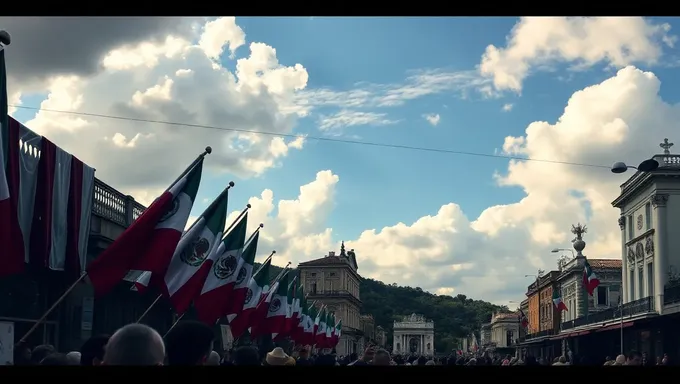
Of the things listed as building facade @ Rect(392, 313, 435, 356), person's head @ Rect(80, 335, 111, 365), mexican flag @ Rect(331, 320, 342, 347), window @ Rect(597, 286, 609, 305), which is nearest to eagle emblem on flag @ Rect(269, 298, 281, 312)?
person's head @ Rect(80, 335, 111, 365)

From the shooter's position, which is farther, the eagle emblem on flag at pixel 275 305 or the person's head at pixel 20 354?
the eagle emblem on flag at pixel 275 305

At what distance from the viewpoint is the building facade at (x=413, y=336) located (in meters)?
179

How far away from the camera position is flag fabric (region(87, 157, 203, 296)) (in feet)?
41.0

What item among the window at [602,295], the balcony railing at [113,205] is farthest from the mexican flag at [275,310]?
the window at [602,295]

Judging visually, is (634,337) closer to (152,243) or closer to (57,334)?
(57,334)

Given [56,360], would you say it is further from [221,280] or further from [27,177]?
[221,280]

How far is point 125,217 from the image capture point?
24.6m

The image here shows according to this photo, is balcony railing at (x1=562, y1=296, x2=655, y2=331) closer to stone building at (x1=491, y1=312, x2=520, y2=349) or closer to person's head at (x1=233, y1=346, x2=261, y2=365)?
person's head at (x1=233, y1=346, x2=261, y2=365)

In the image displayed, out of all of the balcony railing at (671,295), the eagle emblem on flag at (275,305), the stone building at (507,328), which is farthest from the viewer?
the stone building at (507,328)

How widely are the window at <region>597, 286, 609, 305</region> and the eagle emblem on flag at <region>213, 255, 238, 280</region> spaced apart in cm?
6046

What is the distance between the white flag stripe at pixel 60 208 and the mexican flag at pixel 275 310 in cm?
1568

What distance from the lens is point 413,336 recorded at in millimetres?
180375

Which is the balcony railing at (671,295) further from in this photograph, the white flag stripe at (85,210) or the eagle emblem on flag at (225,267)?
the white flag stripe at (85,210)
